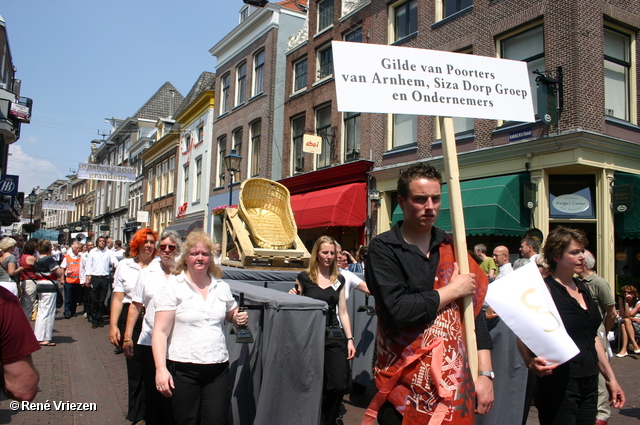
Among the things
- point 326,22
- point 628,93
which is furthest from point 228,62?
point 628,93

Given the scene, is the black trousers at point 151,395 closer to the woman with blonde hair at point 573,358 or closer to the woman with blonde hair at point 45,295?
the woman with blonde hair at point 573,358

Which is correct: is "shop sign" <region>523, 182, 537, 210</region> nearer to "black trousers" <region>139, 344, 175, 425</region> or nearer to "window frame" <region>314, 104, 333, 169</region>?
"window frame" <region>314, 104, 333, 169</region>

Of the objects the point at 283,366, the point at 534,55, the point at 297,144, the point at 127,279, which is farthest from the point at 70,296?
the point at 534,55

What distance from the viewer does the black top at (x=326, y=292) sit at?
5.05 m

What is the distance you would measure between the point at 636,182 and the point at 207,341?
11.6m

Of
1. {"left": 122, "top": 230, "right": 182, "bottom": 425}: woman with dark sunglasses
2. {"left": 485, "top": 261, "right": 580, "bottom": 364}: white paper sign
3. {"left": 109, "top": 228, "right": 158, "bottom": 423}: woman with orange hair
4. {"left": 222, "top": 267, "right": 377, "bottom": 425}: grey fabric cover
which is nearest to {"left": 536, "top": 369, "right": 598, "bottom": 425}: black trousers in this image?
{"left": 485, "top": 261, "right": 580, "bottom": 364}: white paper sign

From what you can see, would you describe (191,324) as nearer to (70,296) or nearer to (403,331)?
(403,331)

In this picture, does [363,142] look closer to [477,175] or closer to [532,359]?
[477,175]

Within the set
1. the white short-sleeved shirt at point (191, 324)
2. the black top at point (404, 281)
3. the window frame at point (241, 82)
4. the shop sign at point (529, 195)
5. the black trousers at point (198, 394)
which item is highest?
the window frame at point (241, 82)

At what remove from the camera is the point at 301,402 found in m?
3.88

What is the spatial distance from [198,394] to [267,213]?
7307 millimetres

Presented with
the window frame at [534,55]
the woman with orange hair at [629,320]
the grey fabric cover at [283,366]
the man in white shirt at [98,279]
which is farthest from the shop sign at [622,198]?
the man in white shirt at [98,279]

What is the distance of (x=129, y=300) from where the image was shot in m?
5.23

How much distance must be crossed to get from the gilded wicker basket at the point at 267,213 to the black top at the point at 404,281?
6.86 m
